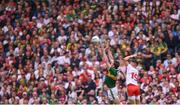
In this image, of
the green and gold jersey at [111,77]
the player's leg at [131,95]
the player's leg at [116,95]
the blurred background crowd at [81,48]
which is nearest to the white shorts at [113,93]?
the player's leg at [116,95]

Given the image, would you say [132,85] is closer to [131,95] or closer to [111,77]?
[131,95]

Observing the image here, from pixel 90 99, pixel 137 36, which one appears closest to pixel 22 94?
pixel 90 99

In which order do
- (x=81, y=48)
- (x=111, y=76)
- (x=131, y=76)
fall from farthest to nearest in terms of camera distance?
(x=81, y=48), (x=131, y=76), (x=111, y=76)

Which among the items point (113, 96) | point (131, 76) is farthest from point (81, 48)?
point (131, 76)

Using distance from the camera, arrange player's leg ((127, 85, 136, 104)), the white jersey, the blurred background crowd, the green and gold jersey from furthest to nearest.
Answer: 1. the blurred background crowd
2. player's leg ((127, 85, 136, 104))
3. the white jersey
4. the green and gold jersey

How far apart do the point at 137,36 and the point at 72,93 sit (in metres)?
3.14

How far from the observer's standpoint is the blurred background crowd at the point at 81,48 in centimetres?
2324

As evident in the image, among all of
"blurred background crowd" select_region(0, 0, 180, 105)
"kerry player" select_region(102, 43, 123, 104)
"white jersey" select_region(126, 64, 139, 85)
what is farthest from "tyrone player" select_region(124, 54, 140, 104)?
"blurred background crowd" select_region(0, 0, 180, 105)

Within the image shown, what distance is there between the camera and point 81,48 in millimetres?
25406

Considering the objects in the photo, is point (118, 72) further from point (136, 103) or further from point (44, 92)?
point (44, 92)

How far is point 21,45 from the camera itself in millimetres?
26688

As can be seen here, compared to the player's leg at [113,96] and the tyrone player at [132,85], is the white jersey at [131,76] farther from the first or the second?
the player's leg at [113,96]

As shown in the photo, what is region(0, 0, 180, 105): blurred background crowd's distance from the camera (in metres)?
23.2

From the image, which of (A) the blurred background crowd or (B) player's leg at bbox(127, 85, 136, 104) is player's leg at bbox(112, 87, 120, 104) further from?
(A) the blurred background crowd
